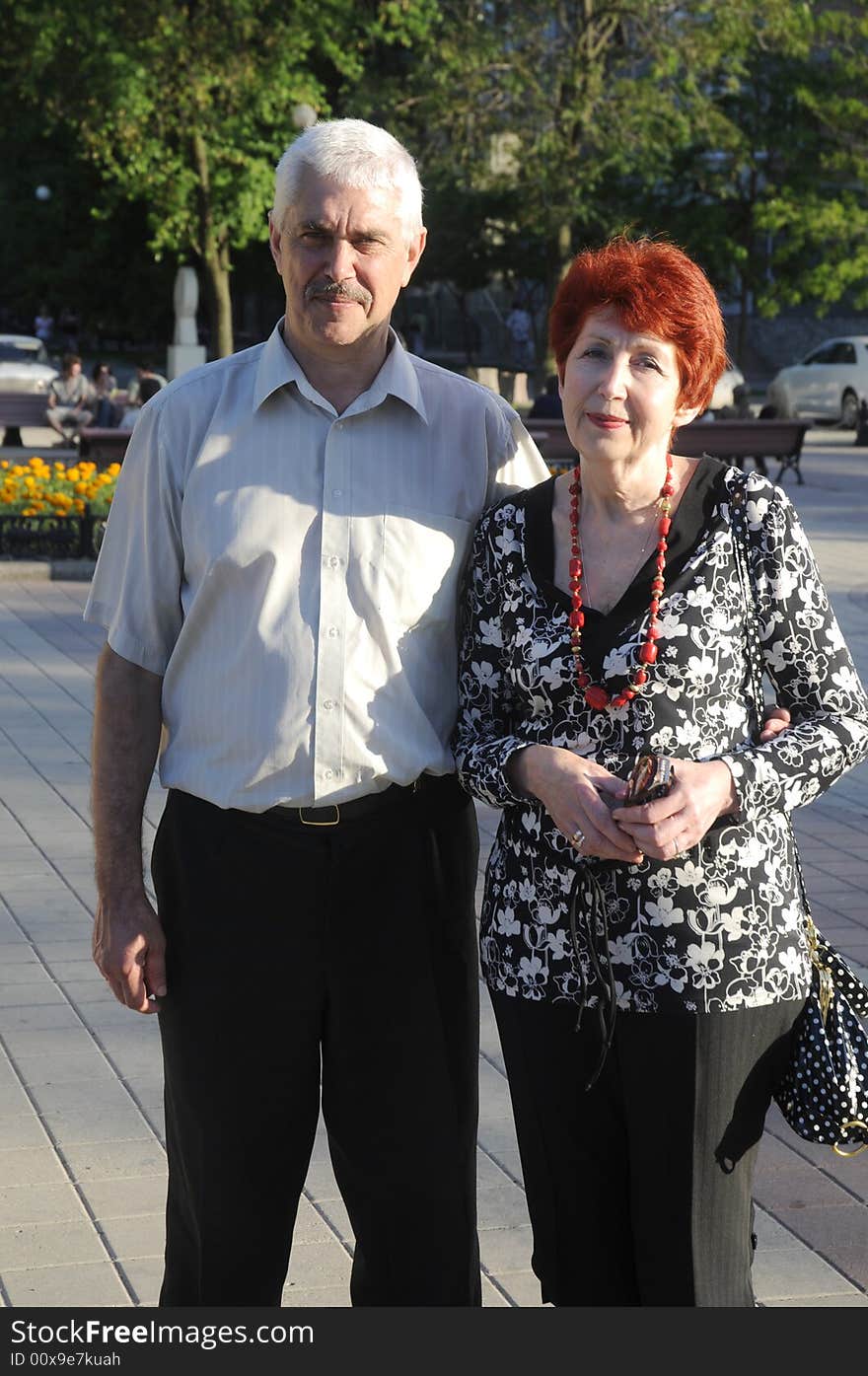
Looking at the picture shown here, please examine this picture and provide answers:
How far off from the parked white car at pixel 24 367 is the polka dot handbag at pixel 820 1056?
31.0 m

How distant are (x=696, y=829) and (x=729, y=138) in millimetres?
31431

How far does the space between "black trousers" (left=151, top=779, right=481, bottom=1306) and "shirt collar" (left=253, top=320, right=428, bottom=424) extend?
0.60 m

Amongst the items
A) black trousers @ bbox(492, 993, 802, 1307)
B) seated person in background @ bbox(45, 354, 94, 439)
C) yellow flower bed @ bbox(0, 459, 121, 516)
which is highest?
black trousers @ bbox(492, 993, 802, 1307)

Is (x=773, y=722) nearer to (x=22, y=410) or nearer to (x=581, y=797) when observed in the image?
(x=581, y=797)

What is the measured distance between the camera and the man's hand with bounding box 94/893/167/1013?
2916mm

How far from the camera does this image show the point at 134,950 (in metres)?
2.92

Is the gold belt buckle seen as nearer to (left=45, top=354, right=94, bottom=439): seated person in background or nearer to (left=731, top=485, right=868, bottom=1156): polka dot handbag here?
(left=731, top=485, right=868, bottom=1156): polka dot handbag

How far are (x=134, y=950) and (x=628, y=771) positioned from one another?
33.3 inches

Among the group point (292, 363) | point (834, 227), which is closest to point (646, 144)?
point (834, 227)

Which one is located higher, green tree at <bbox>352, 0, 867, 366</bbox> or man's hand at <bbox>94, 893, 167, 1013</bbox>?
green tree at <bbox>352, 0, 867, 366</bbox>

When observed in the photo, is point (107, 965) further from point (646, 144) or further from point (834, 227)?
point (834, 227)

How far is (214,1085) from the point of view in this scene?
2928 mm

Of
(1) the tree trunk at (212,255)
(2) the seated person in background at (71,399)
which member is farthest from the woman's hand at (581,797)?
(1) the tree trunk at (212,255)

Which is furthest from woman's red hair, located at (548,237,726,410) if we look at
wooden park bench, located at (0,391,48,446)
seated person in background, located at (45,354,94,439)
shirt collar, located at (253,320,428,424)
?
seated person in background, located at (45,354,94,439)
